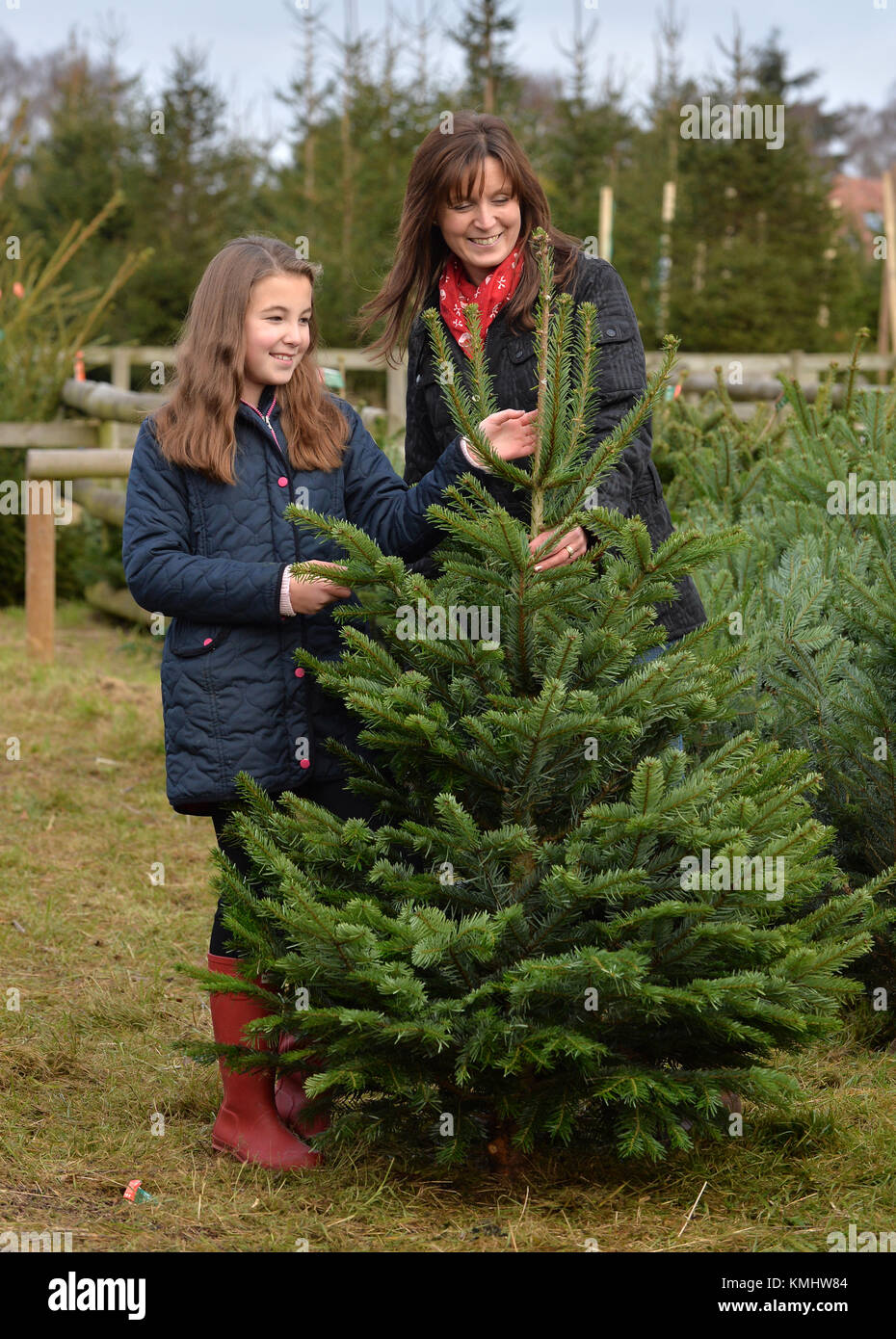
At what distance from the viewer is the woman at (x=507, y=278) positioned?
292 centimetres

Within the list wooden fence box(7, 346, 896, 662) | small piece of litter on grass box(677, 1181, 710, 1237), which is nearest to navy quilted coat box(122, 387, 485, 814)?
small piece of litter on grass box(677, 1181, 710, 1237)

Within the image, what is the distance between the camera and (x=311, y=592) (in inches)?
114

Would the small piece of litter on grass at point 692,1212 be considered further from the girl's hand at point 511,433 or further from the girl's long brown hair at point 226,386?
the girl's long brown hair at point 226,386

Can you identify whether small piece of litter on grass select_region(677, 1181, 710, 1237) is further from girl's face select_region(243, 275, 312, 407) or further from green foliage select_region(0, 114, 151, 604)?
green foliage select_region(0, 114, 151, 604)

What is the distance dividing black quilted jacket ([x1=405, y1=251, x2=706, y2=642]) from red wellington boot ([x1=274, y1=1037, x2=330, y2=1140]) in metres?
1.10

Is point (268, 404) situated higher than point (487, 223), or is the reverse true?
point (487, 223)

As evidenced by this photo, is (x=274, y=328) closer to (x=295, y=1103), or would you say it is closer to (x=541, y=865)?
(x=541, y=865)

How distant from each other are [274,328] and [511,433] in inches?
25.8

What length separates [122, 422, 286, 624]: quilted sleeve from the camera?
290 cm

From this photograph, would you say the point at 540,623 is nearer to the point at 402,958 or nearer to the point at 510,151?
the point at 402,958

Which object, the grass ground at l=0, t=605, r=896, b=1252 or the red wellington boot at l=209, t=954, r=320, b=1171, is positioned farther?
the red wellington boot at l=209, t=954, r=320, b=1171

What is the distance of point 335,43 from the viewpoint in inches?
802

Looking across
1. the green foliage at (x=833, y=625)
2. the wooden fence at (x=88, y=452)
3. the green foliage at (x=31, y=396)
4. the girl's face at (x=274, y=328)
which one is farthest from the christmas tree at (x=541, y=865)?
the green foliage at (x=31, y=396)

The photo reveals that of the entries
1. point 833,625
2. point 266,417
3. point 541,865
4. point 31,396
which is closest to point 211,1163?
point 541,865
